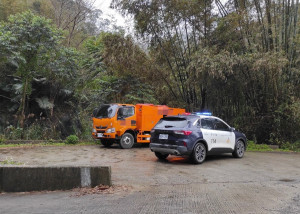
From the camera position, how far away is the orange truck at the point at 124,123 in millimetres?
12531

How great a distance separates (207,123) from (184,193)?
13.9ft

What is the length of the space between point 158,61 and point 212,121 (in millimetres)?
7049

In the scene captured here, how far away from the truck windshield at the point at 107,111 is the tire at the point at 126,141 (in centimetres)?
114

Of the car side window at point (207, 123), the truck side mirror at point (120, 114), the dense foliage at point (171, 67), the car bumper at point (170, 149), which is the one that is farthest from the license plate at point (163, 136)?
the dense foliage at point (171, 67)

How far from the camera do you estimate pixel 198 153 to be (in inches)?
347

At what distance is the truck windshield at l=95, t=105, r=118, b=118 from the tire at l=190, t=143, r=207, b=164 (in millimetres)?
4976

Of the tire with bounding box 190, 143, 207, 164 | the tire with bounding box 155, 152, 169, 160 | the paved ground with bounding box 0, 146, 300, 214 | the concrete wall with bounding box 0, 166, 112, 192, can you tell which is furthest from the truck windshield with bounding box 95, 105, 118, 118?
the concrete wall with bounding box 0, 166, 112, 192

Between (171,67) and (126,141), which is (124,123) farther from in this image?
(171,67)

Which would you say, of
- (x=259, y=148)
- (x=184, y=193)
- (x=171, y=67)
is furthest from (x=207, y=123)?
(x=171, y=67)

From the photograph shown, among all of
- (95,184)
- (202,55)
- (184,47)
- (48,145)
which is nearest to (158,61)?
(184,47)

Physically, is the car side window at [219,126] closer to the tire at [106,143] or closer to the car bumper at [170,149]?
the car bumper at [170,149]

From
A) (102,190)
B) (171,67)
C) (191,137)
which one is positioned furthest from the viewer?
(171,67)

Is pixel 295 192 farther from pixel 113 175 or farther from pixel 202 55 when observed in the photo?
pixel 202 55

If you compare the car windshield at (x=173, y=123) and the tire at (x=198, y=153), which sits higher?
the car windshield at (x=173, y=123)
